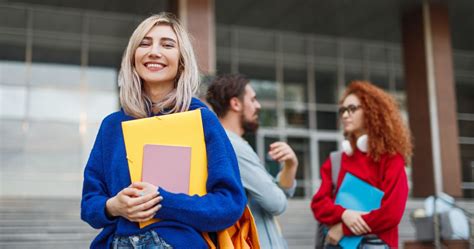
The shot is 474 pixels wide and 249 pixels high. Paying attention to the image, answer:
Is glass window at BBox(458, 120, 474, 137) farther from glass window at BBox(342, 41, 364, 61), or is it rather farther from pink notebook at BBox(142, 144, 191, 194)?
pink notebook at BBox(142, 144, 191, 194)

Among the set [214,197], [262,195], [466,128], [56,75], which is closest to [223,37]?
[56,75]

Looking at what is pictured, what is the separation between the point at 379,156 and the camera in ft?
10.9

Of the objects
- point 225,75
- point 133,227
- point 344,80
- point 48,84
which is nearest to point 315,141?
point 344,80

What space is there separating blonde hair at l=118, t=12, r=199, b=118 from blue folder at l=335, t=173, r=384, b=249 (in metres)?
1.65

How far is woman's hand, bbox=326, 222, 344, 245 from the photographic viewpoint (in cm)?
329

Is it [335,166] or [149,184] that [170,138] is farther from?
[335,166]

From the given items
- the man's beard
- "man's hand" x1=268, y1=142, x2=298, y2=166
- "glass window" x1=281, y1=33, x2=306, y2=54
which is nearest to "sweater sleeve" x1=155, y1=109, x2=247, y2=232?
"man's hand" x1=268, y1=142, x2=298, y2=166

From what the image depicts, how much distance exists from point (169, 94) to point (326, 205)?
5.60 feet

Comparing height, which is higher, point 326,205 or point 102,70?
point 102,70

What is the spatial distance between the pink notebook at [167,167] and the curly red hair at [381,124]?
1.83 meters

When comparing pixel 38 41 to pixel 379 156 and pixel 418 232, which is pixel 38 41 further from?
pixel 379 156

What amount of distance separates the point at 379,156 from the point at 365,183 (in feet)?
0.60

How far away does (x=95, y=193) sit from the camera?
186cm

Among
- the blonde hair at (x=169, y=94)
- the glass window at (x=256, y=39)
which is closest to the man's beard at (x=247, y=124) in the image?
the blonde hair at (x=169, y=94)
